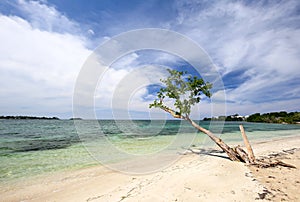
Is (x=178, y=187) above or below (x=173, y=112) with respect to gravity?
below

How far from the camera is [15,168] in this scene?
9562 mm

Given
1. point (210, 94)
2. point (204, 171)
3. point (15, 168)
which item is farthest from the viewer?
point (210, 94)

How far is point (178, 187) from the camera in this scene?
5.42 m

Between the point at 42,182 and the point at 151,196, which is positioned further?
the point at 42,182

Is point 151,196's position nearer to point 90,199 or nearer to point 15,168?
point 90,199

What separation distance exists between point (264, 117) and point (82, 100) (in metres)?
142

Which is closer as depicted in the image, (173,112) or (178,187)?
(178,187)

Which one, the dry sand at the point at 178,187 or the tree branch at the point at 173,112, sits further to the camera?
the tree branch at the point at 173,112

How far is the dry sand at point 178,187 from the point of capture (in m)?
4.83

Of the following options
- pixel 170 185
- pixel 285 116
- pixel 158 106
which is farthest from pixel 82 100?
pixel 285 116

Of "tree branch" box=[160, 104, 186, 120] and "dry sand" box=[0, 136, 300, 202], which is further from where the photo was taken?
"tree branch" box=[160, 104, 186, 120]

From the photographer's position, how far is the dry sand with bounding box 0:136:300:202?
4828mm

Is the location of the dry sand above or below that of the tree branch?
below

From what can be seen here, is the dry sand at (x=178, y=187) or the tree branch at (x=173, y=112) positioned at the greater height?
the tree branch at (x=173, y=112)
